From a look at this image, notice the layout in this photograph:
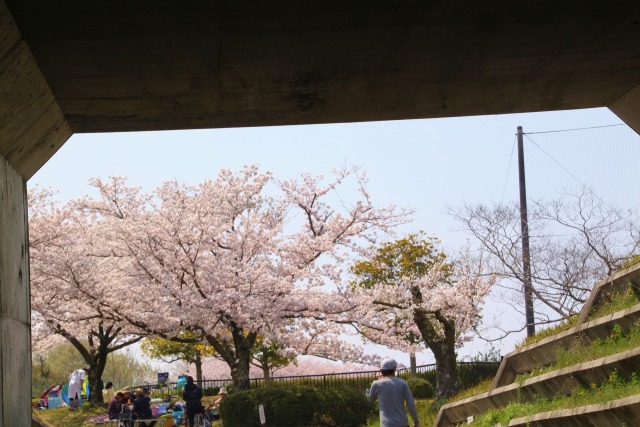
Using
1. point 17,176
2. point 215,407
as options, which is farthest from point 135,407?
point 17,176

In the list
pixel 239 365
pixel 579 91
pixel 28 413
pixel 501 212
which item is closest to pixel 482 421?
pixel 579 91

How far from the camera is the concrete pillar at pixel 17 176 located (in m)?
6.26

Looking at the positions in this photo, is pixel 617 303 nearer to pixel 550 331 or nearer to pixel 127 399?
pixel 550 331

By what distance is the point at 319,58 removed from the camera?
23.1 feet

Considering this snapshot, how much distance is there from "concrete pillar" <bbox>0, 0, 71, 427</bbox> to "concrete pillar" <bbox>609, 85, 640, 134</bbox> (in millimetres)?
5342

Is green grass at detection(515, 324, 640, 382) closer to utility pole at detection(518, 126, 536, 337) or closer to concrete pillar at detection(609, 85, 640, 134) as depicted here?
concrete pillar at detection(609, 85, 640, 134)

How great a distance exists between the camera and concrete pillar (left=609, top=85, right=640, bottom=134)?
27.3 feet

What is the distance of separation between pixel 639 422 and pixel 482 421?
4.26 m

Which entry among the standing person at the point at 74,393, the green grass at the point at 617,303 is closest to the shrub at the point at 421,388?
the standing person at the point at 74,393

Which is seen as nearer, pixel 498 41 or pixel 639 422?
pixel 498 41

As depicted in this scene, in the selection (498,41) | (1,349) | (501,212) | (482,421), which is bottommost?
(482,421)

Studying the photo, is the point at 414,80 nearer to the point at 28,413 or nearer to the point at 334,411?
the point at 28,413

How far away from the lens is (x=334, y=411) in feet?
80.1

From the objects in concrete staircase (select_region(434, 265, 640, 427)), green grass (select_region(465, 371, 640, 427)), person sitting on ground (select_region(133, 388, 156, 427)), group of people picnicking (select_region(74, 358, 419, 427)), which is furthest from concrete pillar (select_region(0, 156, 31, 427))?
person sitting on ground (select_region(133, 388, 156, 427))
